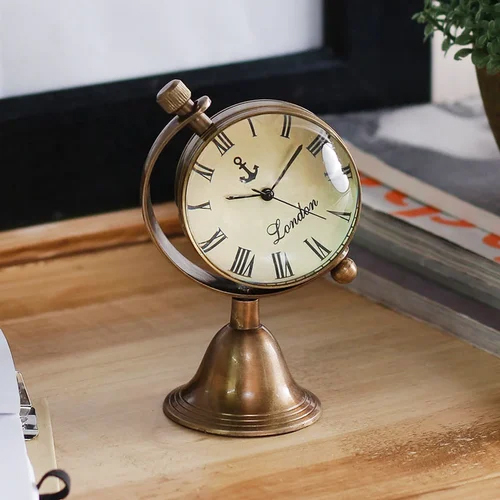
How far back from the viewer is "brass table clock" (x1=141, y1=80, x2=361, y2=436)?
0.75m

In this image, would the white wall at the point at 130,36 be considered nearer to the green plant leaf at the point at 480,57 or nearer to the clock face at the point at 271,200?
the green plant leaf at the point at 480,57

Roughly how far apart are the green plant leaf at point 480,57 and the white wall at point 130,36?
1.09ft

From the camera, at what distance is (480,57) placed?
3.15 feet

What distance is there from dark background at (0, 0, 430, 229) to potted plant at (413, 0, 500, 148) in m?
0.22

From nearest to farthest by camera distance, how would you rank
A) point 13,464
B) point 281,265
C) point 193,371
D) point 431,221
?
point 13,464 < point 281,265 < point 193,371 < point 431,221

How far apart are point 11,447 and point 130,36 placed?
0.60 meters

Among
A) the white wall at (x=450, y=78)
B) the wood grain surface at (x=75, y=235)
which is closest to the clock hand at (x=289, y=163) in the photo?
the wood grain surface at (x=75, y=235)

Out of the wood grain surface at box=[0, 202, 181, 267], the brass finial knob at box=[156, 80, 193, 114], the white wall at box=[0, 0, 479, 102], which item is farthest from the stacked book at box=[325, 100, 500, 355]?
the brass finial knob at box=[156, 80, 193, 114]

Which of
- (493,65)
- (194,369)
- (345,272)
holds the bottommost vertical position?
(194,369)

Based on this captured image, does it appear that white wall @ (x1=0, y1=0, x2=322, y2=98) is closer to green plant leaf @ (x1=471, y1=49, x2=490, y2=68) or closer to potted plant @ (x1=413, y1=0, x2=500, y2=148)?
potted plant @ (x1=413, y1=0, x2=500, y2=148)

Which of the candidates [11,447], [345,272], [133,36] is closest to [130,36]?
[133,36]

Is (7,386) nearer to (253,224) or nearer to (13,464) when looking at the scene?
(13,464)

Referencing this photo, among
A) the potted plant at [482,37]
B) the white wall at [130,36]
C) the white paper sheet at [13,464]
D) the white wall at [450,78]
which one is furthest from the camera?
the white wall at [450,78]

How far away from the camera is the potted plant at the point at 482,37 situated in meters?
0.93
